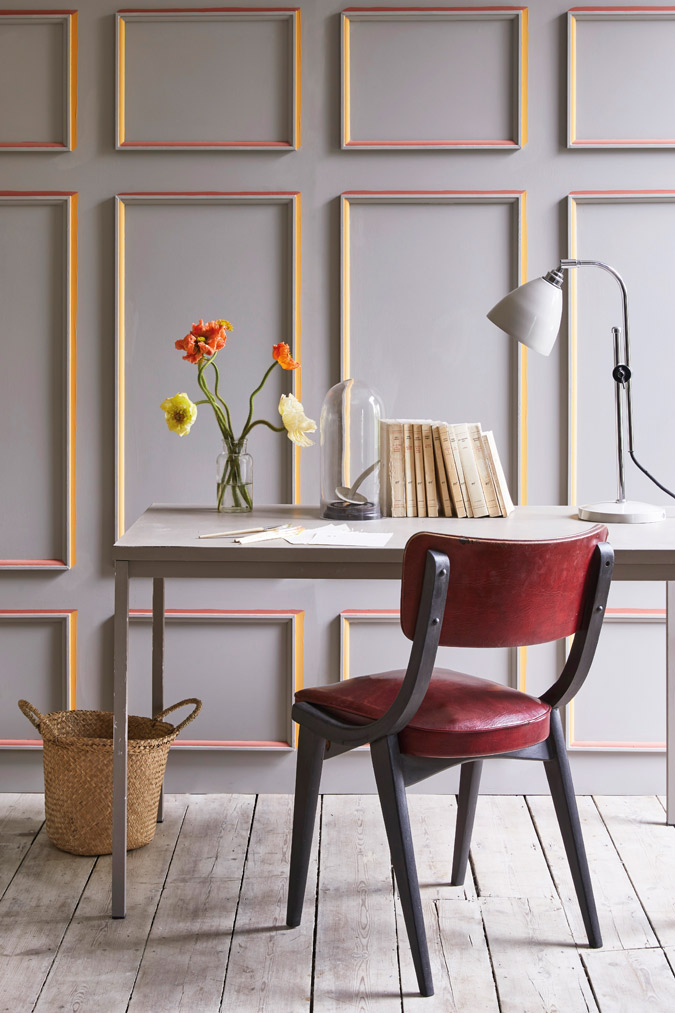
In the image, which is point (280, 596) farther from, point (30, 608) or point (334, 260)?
point (334, 260)

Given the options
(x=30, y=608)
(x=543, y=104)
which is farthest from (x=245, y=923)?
(x=543, y=104)

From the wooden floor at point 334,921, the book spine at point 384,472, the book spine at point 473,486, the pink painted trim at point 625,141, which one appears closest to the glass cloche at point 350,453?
the book spine at point 384,472

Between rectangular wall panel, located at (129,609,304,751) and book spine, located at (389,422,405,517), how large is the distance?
0.68 meters

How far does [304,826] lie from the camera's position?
2.02 meters

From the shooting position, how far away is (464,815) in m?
2.27

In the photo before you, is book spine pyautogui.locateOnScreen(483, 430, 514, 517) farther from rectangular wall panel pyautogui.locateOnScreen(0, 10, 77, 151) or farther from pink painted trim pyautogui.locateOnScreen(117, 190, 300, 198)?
rectangular wall panel pyautogui.locateOnScreen(0, 10, 77, 151)

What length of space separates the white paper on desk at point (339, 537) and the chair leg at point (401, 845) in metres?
0.41

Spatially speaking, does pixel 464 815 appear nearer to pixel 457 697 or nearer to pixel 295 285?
pixel 457 697

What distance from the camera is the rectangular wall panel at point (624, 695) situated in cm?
290

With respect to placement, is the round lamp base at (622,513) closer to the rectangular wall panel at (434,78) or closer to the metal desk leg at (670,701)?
the metal desk leg at (670,701)

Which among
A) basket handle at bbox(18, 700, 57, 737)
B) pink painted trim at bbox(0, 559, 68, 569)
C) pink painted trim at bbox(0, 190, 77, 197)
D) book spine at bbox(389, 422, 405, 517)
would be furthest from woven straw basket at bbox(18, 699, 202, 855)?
pink painted trim at bbox(0, 190, 77, 197)

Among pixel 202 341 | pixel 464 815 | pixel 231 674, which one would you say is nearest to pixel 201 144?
pixel 202 341

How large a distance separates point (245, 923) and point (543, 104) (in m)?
2.32

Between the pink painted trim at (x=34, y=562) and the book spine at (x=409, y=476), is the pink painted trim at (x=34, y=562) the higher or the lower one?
the lower one
